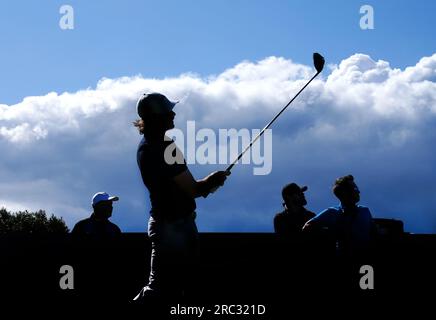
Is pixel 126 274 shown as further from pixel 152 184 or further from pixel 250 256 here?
pixel 152 184

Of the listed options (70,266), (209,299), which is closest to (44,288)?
(70,266)

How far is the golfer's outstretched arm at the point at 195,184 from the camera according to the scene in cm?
492

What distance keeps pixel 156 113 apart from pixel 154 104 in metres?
0.06

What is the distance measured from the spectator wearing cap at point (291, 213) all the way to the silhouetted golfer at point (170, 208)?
3441mm

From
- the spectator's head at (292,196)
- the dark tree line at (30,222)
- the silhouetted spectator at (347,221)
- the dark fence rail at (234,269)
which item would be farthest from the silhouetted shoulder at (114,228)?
the dark tree line at (30,222)

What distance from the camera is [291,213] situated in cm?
841

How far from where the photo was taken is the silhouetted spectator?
6863mm

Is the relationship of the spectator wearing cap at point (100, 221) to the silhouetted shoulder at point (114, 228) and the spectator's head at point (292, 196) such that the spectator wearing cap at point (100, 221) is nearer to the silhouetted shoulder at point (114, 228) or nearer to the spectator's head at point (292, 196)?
the silhouetted shoulder at point (114, 228)

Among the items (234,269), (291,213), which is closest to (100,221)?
(291,213)

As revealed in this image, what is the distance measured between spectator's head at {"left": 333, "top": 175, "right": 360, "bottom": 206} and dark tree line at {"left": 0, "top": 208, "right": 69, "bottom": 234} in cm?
2755

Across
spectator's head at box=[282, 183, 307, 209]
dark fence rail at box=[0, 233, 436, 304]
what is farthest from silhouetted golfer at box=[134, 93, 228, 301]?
spectator's head at box=[282, 183, 307, 209]

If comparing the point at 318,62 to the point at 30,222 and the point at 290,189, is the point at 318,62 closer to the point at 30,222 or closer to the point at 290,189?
the point at 290,189

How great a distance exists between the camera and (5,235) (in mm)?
6883
